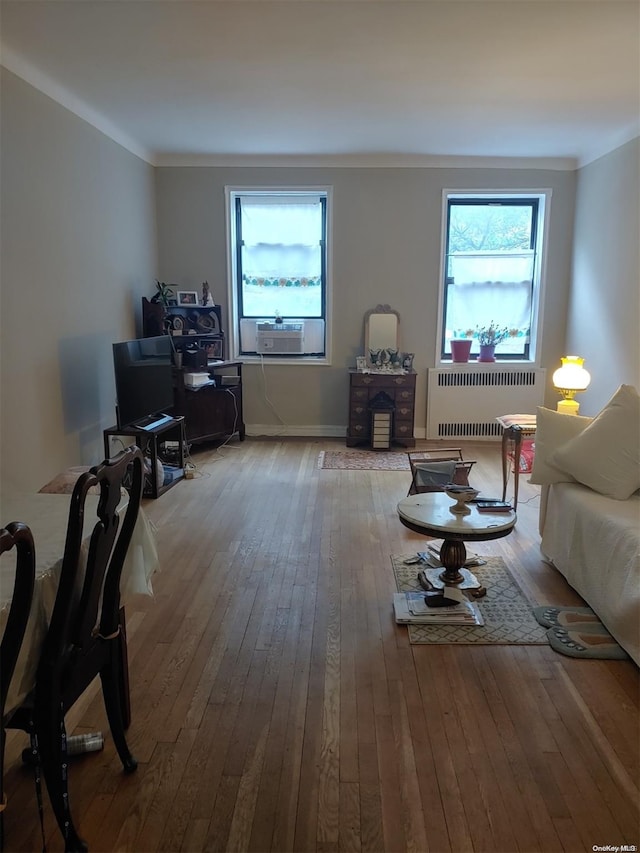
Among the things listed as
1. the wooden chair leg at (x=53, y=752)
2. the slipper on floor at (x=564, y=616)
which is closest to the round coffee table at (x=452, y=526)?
the slipper on floor at (x=564, y=616)

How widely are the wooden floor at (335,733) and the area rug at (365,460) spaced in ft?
6.71

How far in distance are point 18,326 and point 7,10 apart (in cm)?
157

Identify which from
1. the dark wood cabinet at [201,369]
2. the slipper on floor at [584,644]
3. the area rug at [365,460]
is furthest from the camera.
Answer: the dark wood cabinet at [201,369]

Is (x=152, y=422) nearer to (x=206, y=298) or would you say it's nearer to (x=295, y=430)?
(x=206, y=298)

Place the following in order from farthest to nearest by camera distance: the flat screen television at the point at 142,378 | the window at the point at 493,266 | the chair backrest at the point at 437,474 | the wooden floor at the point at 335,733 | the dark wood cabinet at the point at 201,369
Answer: the window at the point at 493,266 → the dark wood cabinet at the point at 201,369 → the flat screen television at the point at 142,378 → the chair backrest at the point at 437,474 → the wooden floor at the point at 335,733

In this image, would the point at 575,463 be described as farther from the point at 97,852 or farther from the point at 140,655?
the point at 97,852

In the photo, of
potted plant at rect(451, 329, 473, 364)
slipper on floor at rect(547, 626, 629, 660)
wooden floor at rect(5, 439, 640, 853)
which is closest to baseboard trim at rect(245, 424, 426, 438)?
potted plant at rect(451, 329, 473, 364)

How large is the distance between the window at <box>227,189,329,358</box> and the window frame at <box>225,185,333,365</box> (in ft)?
0.03

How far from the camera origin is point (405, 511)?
2.88 m

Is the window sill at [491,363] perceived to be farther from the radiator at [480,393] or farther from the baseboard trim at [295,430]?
the baseboard trim at [295,430]

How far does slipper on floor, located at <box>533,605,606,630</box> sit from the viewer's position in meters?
2.70

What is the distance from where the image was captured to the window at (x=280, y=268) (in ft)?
20.2

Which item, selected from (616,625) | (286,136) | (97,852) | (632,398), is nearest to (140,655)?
(97,852)

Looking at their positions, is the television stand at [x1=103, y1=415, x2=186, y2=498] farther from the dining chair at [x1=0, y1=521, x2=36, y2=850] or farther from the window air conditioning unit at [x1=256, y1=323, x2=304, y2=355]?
the dining chair at [x1=0, y1=521, x2=36, y2=850]
